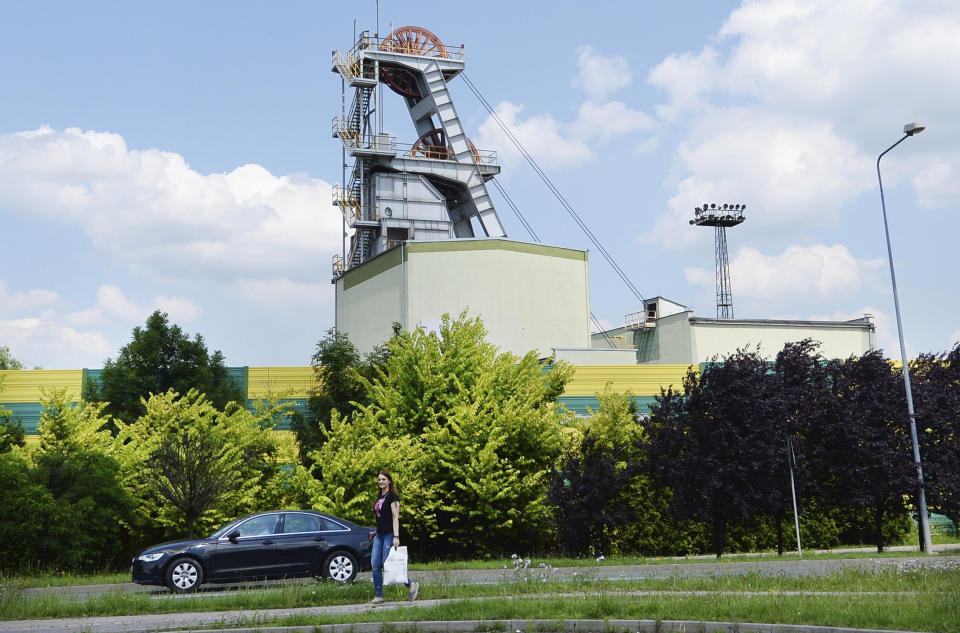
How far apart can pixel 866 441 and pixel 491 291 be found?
874 inches

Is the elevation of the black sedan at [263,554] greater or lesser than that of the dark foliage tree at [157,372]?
lesser

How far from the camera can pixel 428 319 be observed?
42.0 meters

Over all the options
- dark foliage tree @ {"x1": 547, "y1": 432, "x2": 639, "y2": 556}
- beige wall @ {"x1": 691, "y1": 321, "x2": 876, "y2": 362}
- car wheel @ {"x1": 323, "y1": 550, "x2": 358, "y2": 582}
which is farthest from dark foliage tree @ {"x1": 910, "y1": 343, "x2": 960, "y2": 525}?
beige wall @ {"x1": 691, "y1": 321, "x2": 876, "y2": 362}

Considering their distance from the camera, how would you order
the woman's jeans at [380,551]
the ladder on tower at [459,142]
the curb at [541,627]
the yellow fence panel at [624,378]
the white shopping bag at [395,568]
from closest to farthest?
the curb at [541,627] < the white shopping bag at [395,568] < the woman's jeans at [380,551] < the yellow fence panel at [624,378] < the ladder on tower at [459,142]

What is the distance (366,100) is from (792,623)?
1924 inches

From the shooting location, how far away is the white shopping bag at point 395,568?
11.9 m

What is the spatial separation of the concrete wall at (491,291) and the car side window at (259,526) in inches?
981

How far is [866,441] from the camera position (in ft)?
76.8

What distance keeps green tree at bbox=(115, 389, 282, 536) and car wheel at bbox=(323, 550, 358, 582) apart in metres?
8.60

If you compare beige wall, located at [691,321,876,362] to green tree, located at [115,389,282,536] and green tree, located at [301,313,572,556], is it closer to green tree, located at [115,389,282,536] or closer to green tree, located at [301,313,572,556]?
green tree, located at [301,313,572,556]

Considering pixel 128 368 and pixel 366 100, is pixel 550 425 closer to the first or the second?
pixel 128 368

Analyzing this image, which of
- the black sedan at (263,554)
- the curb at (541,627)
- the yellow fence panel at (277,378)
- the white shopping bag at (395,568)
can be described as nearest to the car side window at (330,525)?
the black sedan at (263,554)

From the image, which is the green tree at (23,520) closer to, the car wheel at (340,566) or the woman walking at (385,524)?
the car wheel at (340,566)

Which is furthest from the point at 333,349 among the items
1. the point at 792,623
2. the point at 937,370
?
the point at 792,623
